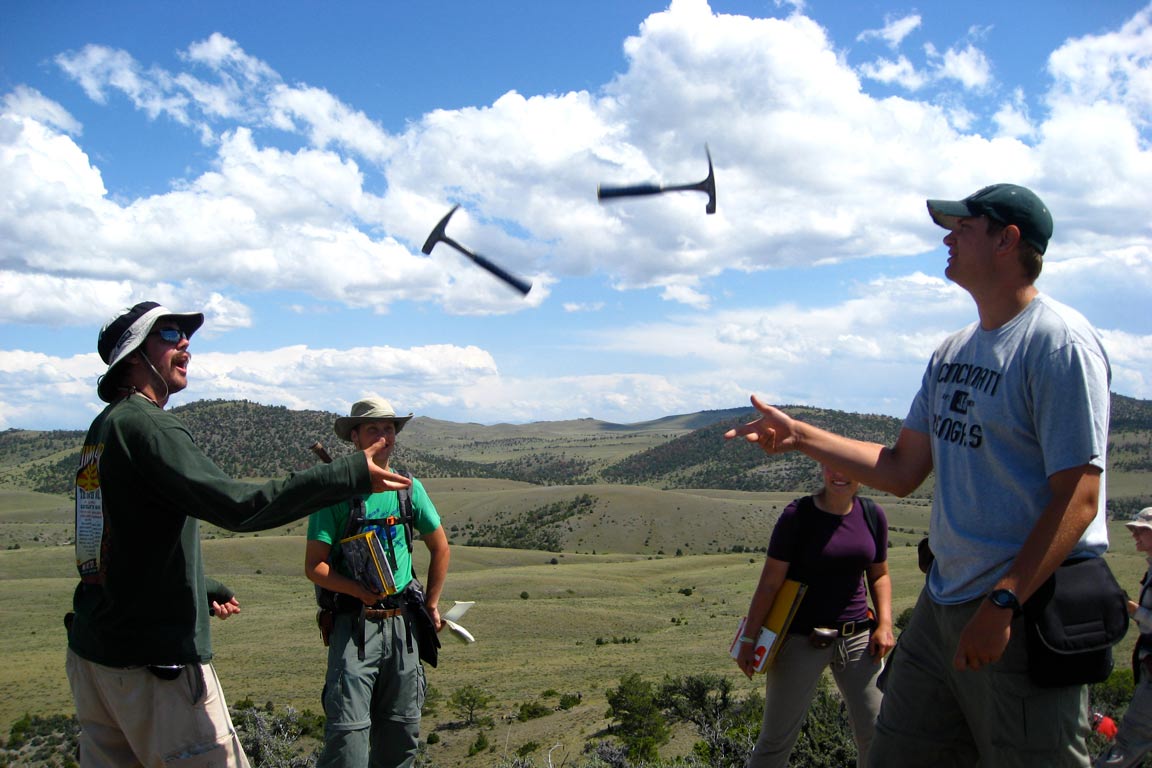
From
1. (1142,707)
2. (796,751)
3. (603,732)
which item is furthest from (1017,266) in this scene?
(603,732)

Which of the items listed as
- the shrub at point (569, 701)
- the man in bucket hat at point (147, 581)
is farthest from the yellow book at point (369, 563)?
the shrub at point (569, 701)

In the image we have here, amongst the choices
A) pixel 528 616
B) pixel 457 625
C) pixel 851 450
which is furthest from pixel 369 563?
pixel 528 616

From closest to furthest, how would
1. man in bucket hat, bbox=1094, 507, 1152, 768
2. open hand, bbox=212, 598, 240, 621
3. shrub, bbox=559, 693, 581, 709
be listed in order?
1. open hand, bbox=212, 598, 240, 621
2. man in bucket hat, bbox=1094, 507, 1152, 768
3. shrub, bbox=559, 693, 581, 709

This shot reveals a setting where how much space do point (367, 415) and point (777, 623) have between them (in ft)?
9.40

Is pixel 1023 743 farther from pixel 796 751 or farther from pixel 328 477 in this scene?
pixel 796 751

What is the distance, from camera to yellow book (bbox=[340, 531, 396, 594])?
5.16m

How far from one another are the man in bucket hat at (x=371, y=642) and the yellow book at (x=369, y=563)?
0.04 meters

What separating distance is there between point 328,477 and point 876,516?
3.65 meters

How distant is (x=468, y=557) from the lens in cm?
7550

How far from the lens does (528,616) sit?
142ft

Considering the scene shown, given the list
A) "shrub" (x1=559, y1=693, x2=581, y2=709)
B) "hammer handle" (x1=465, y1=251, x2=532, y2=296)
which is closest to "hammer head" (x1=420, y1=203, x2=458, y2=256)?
"hammer handle" (x1=465, y1=251, x2=532, y2=296)

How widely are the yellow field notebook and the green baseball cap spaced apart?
2643 mm

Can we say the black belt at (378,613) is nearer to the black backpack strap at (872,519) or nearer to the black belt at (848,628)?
the black belt at (848,628)

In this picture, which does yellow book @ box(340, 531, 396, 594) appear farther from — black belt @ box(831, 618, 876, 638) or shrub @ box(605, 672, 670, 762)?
shrub @ box(605, 672, 670, 762)
